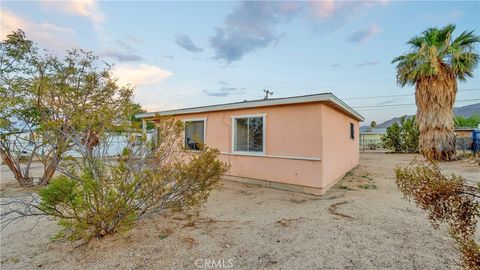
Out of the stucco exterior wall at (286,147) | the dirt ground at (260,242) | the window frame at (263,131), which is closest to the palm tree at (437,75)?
the stucco exterior wall at (286,147)

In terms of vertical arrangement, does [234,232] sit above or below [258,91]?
below

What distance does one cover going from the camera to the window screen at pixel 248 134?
688 centimetres

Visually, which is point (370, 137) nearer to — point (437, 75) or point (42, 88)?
point (437, 75)

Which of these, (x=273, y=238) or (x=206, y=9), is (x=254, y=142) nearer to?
(x=273, y=238)

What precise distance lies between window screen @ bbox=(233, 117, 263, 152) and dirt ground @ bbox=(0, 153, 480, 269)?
2453 millimetres

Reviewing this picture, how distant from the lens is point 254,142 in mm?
7008

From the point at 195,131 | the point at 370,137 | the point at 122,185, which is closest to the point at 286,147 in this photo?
the point at 195,131

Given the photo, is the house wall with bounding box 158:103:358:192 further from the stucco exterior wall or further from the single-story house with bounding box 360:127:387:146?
the single-story house with bounding box 360:127:387:146

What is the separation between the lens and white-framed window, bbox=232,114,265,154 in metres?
6.82

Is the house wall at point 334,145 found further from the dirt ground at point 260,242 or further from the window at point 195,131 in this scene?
the window at point 195,131

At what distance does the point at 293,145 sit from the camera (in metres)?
6.18

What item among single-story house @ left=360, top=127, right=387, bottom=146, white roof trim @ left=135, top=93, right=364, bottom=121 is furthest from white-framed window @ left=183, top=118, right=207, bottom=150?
single-story house @ left=360, top=127, right=387, bottom=146

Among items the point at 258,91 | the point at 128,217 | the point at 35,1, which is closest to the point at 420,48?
the point at 258,91

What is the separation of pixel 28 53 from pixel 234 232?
A: 7.46 metres
